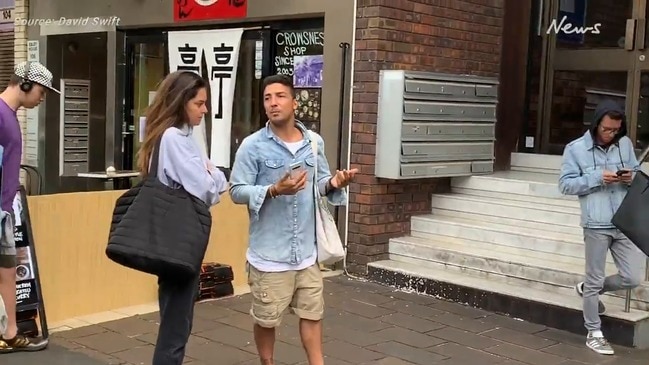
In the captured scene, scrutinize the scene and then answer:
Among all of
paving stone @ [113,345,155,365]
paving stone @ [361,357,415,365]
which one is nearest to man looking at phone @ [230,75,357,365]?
paving stone @ [361,357,415,365]

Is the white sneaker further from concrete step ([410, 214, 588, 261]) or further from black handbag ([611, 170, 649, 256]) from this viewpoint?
concrete step ([410, 214, 588, 261])

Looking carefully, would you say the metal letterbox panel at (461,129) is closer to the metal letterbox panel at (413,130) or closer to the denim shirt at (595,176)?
the metal letterbox panel at (413,130)

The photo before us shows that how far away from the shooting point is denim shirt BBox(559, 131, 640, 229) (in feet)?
18.3

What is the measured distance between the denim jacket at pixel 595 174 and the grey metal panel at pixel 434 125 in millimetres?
2051

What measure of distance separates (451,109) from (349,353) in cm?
333

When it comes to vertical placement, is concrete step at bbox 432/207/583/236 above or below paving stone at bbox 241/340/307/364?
above

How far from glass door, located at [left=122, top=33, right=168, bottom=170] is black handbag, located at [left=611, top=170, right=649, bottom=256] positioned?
6.80 meters

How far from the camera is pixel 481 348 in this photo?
5.76m

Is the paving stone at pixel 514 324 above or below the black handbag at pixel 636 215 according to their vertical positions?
below

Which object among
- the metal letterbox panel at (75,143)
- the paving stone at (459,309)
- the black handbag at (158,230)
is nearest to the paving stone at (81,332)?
the black handbag at (158,230)

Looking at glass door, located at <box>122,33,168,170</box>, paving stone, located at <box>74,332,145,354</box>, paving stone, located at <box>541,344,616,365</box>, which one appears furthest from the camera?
glass door, located at <box>122,33,168,170</box>

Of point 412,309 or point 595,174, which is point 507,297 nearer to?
point 412,309

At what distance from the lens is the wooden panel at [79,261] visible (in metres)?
5.84

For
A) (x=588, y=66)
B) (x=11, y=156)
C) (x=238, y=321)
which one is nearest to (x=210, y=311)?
(x=238, y=321)
